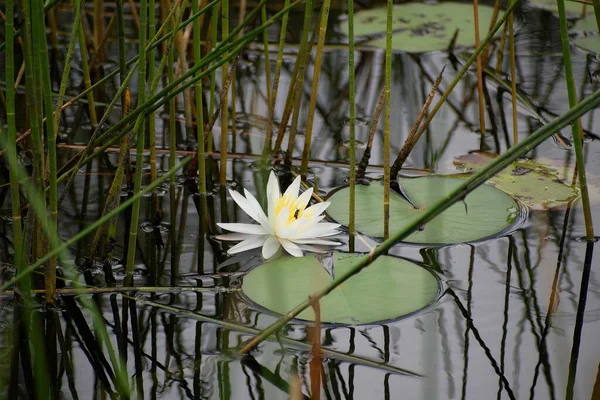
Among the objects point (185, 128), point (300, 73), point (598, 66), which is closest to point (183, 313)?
point (300, 73)

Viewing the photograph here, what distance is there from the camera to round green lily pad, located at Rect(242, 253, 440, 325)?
1.71 m

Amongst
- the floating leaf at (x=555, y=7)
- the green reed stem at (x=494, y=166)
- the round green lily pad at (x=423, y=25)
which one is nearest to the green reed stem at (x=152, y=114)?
the green reed stem at (x=494, y=166)

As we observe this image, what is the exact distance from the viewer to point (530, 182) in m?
2.35

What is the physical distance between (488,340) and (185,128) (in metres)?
1.43

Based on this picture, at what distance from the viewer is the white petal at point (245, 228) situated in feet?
6.47

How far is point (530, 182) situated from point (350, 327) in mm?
929

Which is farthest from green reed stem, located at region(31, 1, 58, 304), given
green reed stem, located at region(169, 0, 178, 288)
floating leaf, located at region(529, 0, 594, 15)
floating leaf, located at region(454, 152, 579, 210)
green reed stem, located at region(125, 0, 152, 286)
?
floating leaf, located at region(529, 0, 594, 15)

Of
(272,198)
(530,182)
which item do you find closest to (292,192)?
(272,198)

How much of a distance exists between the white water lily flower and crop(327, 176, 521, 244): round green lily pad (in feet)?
0.53

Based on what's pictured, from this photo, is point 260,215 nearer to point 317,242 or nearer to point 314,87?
point 317,242

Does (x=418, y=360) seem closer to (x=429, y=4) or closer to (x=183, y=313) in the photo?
(x=183, y=313)

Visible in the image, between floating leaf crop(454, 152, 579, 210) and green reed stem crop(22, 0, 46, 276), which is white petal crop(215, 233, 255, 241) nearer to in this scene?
green reed stem crop(22, 0, 46, 276)

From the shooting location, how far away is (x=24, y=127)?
2596mm

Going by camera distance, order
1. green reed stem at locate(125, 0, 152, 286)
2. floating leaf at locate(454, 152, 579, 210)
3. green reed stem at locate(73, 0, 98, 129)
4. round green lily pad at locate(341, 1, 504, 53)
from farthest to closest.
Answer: round green lily pad at locate(341, 1, 504, 53) → green reed stem at locate(73, 0, 98, 129) → floating leaf at locate(454, 152, 579, 210) → green reed stem at locate(125, 0, 152, 286)
